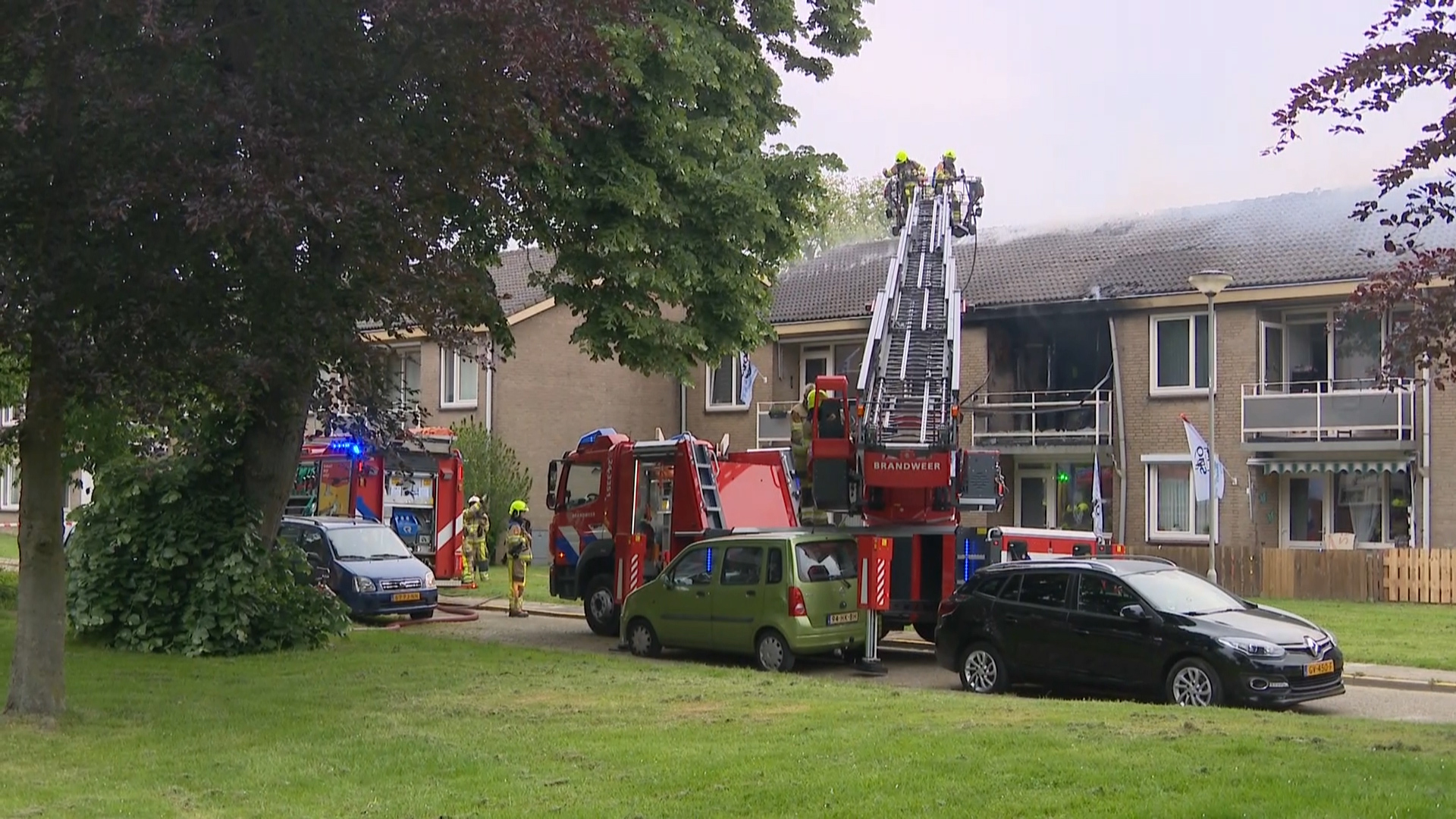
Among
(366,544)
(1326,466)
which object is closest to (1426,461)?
(1326,466)

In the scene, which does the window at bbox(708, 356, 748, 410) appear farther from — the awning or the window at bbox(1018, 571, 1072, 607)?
the window at bbox(1018, 571, 1072, 607)

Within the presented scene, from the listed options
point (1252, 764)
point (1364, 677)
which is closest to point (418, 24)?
point (1252, 764)

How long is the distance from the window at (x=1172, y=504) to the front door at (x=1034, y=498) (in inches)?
99.8

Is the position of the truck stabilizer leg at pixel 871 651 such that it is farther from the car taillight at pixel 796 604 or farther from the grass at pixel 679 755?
the grass at pixel 679 755

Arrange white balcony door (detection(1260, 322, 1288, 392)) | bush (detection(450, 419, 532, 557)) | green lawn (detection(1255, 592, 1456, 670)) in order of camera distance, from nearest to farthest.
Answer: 1. green lawn (detection(1255, 592, 1456, 670))
2. white balcony door (detection(1260, 322, 1288, 392))
3. bush (detection(450, 419, 532, 557))

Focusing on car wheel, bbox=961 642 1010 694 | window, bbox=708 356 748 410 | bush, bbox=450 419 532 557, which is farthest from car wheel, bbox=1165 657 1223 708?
window, bbox=708 356 748 410

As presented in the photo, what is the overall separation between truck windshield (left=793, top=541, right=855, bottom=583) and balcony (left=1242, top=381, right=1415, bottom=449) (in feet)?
49.8

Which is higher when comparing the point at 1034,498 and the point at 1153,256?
the point at 1153,256

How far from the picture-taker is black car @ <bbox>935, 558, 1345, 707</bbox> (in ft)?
41.6

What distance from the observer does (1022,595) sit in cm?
1428

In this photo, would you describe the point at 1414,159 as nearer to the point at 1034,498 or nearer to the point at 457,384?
the point at 1034,498

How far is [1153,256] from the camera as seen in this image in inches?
1260

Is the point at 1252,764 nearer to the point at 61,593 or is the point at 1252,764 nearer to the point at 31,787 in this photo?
the point at 31,787

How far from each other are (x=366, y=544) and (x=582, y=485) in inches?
145
